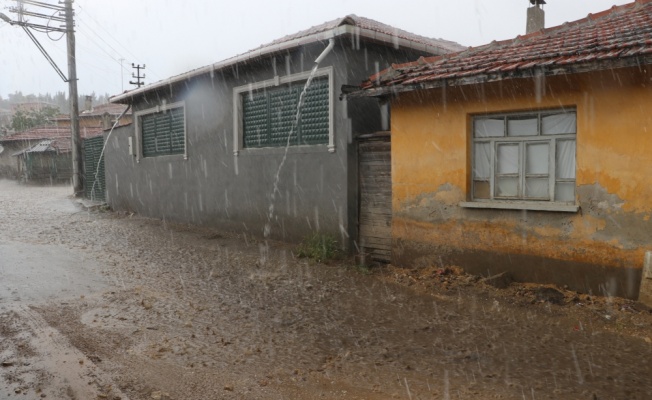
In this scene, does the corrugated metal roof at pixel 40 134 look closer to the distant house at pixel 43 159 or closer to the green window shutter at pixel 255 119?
the distant house at pixel 43 159

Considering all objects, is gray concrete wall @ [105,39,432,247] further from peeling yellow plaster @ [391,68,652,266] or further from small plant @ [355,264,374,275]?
peeling yellow plaster @ [391,68,652,266]

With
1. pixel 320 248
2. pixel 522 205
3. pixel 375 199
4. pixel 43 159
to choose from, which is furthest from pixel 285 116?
pixel 43 159

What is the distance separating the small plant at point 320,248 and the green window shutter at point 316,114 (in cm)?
181

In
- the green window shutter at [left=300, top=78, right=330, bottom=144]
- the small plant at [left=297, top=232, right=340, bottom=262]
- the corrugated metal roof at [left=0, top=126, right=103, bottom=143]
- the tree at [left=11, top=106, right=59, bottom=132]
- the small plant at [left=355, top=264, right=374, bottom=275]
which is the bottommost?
the small plant at [left=355, top=264, right=374, bottom=275]

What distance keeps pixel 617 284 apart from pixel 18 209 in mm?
18633

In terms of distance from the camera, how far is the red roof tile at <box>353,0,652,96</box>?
594 cm

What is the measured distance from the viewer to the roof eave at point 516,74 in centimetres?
570

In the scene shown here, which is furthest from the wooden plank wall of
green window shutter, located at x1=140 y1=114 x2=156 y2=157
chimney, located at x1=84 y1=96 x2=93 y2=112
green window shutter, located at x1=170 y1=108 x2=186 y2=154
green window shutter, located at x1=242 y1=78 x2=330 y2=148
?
chimney, located at x1=84 y1=96 x2=93 y2=112

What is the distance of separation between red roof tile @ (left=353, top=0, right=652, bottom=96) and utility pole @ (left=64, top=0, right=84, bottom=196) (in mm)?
17069

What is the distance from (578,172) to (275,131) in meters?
6.15

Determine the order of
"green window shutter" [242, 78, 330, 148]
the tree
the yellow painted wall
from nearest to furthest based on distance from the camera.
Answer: the yellow painted wall, "green window shutter" [242, 78, 330, 148], the tree

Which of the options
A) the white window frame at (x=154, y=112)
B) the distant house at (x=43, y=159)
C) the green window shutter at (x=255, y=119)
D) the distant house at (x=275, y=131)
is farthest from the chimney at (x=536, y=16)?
the distant house at (x=43, y=159)

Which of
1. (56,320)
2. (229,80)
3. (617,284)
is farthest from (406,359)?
(229,80)

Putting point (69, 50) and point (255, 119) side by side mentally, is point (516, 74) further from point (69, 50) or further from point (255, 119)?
point (69, 50)
